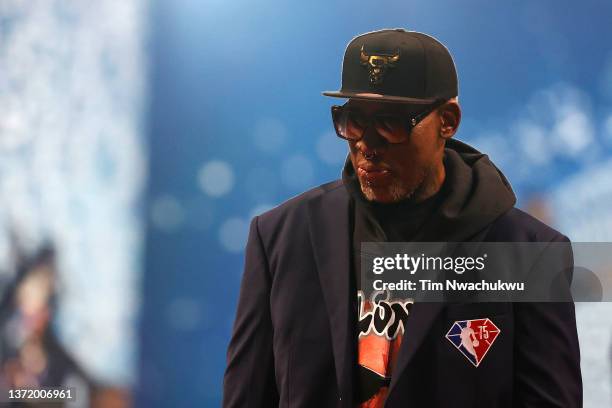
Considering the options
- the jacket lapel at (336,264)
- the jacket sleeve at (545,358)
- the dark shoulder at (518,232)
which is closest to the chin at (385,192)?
the jacket lapel at (336,264)

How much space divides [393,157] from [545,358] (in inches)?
21.7

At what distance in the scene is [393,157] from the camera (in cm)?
201

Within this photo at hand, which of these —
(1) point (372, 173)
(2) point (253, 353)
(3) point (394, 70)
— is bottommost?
(2) point (253, 353)

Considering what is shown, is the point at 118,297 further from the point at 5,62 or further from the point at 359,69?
the point at 359,69

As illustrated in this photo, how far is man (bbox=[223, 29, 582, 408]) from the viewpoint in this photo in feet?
6.33

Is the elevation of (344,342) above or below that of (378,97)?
below

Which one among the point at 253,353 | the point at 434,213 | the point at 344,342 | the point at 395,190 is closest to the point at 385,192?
the point at 395,190

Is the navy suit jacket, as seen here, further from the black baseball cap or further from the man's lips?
the black baseball cap

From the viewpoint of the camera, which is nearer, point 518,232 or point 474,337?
point 474,337

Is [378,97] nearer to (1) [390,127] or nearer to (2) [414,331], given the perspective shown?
(1) [390,127]

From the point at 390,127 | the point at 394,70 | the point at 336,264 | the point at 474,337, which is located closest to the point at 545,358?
the point at 474,337

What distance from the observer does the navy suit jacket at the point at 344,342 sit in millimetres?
1920

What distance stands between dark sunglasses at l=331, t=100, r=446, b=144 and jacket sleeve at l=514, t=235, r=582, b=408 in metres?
0.46

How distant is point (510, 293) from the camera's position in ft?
6.56
